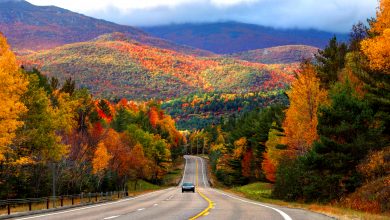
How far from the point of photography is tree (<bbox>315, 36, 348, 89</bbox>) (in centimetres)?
5666

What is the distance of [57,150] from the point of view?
46125mm

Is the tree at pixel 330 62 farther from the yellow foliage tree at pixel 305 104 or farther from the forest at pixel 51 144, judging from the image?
→ the forest at pixel 51 144

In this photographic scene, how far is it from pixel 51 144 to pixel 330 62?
109ft

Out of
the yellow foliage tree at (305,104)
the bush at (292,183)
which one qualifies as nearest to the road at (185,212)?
the bush at (292,183)

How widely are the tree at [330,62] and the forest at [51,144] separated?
29.5m

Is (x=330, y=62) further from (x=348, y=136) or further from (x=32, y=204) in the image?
(x=32, y=204)

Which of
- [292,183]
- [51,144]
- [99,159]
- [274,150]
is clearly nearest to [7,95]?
[51,144]

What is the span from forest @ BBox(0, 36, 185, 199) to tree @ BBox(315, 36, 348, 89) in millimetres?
29462

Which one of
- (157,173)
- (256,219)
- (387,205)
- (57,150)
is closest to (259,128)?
(157,173)

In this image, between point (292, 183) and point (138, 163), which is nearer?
point (292, 183)

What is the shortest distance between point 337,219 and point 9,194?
31955mm

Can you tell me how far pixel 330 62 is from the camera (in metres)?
58.4

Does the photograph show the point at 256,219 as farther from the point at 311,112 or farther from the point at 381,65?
the point at 311,112

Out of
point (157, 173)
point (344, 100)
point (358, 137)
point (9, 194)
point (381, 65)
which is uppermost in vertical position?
point (381, 65)
